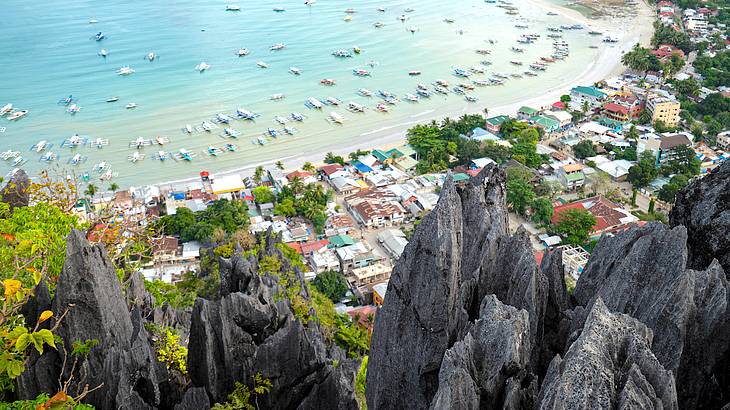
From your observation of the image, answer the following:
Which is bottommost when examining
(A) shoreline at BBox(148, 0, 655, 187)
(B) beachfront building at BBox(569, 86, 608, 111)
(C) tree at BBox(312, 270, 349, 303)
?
(A) shoreline at BBox(148, 0, 655, 187)

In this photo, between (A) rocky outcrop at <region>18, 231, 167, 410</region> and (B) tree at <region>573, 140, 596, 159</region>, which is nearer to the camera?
(A) rocky outcrop at <region>18, 231, 167, 410</region>

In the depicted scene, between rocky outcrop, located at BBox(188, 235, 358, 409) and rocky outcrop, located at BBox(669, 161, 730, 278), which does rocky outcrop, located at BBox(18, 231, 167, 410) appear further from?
rocky outcrop, located at BBox(669, 161, 730, 278)

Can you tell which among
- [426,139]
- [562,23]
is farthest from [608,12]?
[426,139]

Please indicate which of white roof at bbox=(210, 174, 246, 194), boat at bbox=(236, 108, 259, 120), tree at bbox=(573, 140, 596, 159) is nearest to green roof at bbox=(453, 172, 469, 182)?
tree at bbox=(573, 140, 596, 159)

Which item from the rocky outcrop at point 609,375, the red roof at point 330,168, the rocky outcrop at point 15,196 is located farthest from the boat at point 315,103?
the rocky outcrop at point 609,375

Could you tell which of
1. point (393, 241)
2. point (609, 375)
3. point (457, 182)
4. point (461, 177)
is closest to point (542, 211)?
point (461, 177)

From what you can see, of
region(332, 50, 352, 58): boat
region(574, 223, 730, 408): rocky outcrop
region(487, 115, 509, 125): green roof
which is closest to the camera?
region(574, 223, 730, 408): rocky outcrop

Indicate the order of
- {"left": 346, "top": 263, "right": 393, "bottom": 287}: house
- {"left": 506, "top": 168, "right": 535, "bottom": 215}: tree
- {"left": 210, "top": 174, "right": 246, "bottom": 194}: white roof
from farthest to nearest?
{"left": 210, "top": 174, "right": 246, "bottom": 194}: white roof < {"left": 506, "top": 168, "right": 535, "bottom": 215}: tree < {"left": 346, "top": 263, "right": 393, "bottom": 287}: house
